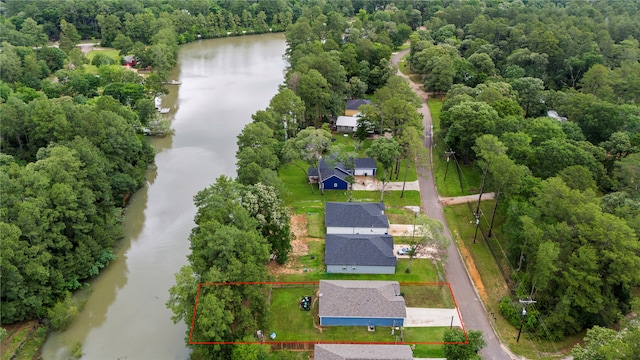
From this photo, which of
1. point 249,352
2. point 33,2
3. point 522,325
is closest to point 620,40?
point 522,325

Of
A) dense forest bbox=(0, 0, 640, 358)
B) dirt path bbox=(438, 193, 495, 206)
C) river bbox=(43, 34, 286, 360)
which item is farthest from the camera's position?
dirt path bbox=(438, 193, 495, 206)

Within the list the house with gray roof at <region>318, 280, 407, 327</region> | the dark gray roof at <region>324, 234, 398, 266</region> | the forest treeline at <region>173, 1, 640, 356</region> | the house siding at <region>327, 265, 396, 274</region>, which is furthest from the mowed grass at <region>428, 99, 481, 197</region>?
the house with gray roof at <region>318, 280, 407, 327</region>

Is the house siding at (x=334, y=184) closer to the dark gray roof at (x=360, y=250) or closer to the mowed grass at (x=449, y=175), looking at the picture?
the mowed grass at (x=449, y=175)

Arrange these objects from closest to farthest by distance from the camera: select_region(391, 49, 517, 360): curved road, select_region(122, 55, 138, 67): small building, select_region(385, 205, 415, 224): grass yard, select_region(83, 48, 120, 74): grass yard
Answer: select_region(391, 49, 517, 360): curved road < select_region(385, 205, 415, 224): grass yard < select_region(83, 48, 120, 74): grass yard < select_region(122, 55, 138, 67): small building

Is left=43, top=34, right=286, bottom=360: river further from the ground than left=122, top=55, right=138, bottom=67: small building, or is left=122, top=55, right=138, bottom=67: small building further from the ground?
left=122, top=55, right=138, bottom=67: small building

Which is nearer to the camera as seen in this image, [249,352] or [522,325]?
[249,352]

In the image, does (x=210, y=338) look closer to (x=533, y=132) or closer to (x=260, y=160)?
(x=260, y=160)

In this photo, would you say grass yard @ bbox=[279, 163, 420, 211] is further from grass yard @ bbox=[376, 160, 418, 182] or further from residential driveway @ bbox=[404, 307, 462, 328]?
residential driveway @ bbox=[404, 307, 462, 328]
